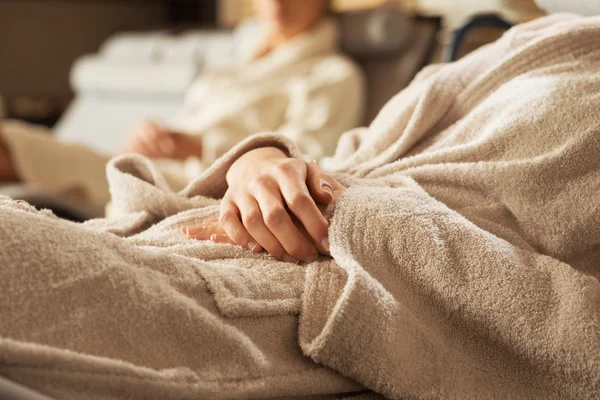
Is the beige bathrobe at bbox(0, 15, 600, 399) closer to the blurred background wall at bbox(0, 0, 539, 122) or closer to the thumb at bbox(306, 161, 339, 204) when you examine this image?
the thumb at bbox(306, 161, 339, 204)

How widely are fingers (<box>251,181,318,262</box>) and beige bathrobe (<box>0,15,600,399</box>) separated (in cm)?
2

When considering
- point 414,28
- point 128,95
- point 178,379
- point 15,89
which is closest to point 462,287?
point 178,379

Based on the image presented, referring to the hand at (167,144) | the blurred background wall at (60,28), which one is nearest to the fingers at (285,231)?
the hand at (167,144)

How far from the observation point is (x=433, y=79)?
0.75m

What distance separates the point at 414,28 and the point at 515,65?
1439mm

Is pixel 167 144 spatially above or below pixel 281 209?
below

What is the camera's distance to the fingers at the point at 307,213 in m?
0.54

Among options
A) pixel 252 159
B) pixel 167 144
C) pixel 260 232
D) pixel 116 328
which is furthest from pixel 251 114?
pixel 116 328

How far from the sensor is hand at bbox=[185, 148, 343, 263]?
21.6 inches

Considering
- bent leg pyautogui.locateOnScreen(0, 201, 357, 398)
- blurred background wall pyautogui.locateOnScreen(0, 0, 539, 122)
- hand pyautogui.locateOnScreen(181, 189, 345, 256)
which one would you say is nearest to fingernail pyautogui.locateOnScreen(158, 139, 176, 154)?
hand pyautogui.locateOnScreen(181, 189, 345, 256)

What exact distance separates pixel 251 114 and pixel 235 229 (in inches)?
56.3

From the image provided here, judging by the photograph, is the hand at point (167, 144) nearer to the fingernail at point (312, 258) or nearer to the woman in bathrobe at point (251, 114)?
the woman in bathrobe at point (251, 114)

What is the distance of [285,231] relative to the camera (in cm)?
55

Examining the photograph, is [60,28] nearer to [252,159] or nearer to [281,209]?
[252,159]
